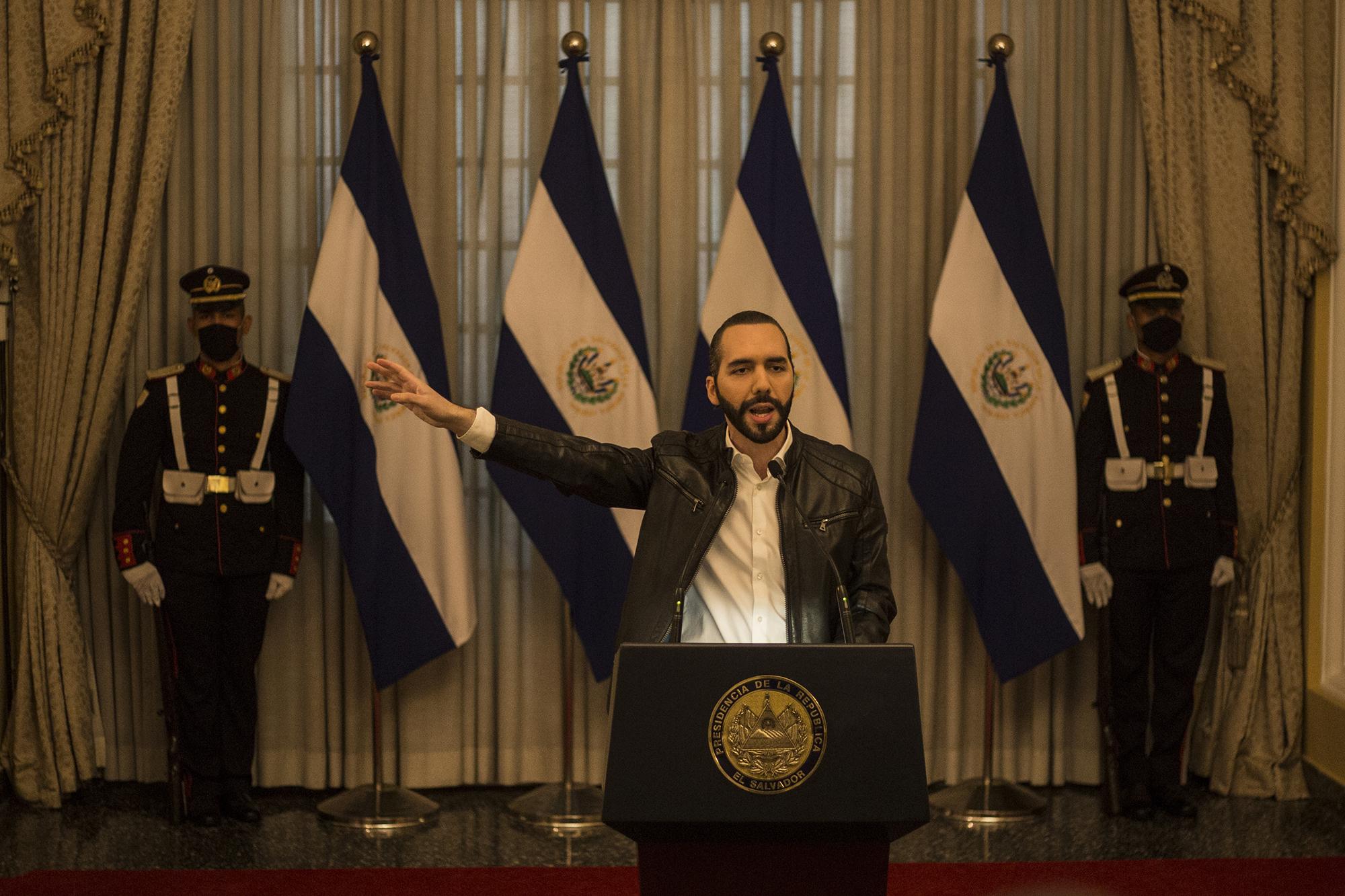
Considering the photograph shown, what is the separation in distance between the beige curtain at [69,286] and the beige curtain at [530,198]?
6.9 inches

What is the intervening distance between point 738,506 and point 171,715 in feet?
8.87

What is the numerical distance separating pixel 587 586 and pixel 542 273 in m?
1.05

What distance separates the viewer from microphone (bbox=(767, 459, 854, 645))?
1.88 m

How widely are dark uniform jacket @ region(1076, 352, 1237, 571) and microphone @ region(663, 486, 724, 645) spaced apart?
2.46 meters

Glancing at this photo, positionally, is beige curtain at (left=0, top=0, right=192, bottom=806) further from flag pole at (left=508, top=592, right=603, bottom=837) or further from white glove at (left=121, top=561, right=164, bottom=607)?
flag pole at (left=508, top=592, right=603, bottom=837)

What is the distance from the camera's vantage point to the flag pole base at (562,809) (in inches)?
164

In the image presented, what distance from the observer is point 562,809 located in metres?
4.29

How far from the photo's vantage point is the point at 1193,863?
3686 mm

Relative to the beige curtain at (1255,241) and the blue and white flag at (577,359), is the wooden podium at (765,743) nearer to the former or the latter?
the blue and white flag at (577,359)

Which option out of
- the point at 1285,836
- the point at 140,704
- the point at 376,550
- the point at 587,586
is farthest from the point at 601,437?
the point at 1285,836

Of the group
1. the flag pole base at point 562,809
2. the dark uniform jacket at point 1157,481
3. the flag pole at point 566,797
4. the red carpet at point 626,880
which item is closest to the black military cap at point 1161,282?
the dark uniform jacket at point 1157,481

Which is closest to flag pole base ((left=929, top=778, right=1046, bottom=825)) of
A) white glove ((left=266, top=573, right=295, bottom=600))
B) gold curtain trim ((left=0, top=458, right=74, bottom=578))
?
white glove ((left=266, top=573, right=295, bottom=600))

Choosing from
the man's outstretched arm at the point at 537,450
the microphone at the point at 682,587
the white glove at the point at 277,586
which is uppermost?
the man's outstretched arm at the point at 537,450

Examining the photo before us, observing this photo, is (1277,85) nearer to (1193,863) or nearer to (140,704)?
(1193,863)
